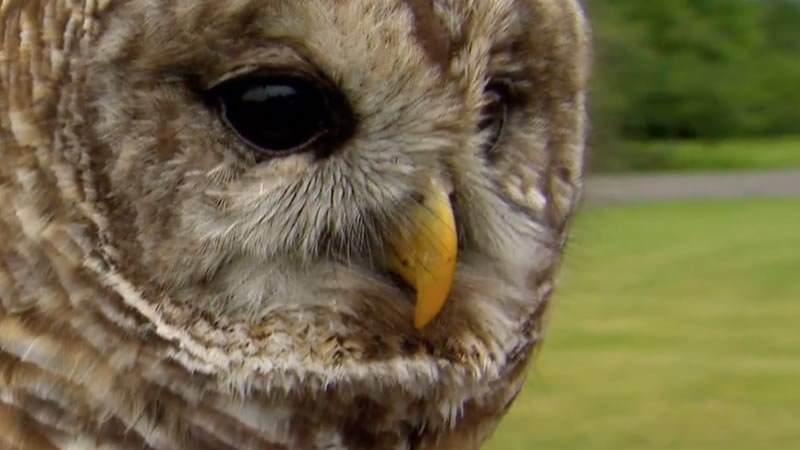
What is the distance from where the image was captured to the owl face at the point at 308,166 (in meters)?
1.61

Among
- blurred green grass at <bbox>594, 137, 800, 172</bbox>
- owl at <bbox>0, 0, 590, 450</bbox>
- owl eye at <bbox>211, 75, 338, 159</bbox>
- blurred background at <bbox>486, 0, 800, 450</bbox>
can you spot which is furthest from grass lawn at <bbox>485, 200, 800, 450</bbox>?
blurred green grass at <bbox>594, 137, 800, 172</bbox>

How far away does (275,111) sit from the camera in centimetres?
162

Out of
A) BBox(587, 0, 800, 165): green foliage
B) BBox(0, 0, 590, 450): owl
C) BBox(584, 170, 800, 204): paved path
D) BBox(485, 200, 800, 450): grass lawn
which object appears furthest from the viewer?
BBox(587, 0, 800, 165): green foliage

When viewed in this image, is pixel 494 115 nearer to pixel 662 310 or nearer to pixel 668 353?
pixel 668 353

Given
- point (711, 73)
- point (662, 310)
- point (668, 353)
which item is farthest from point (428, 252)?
point (711, 73)

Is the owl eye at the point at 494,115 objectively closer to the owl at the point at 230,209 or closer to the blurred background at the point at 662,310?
the owl at the point at 230,209

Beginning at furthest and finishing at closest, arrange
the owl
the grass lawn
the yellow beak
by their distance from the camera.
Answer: the grass lawn → the yellow beak → the owl

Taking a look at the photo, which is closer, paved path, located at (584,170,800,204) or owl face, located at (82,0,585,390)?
owl face, located at (82,0,585,390)

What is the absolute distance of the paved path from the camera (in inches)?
906

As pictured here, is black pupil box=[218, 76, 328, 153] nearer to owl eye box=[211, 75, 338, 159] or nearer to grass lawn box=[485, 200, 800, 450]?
owl eye box=[211, 75, 338, 159]

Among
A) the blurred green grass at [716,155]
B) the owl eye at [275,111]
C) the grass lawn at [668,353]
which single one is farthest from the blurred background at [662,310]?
the blurred green grass at [716,155]

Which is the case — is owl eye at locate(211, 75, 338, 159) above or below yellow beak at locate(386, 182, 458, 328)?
above

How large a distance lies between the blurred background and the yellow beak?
48cm

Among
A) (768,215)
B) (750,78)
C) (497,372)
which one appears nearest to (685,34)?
(750,78)
